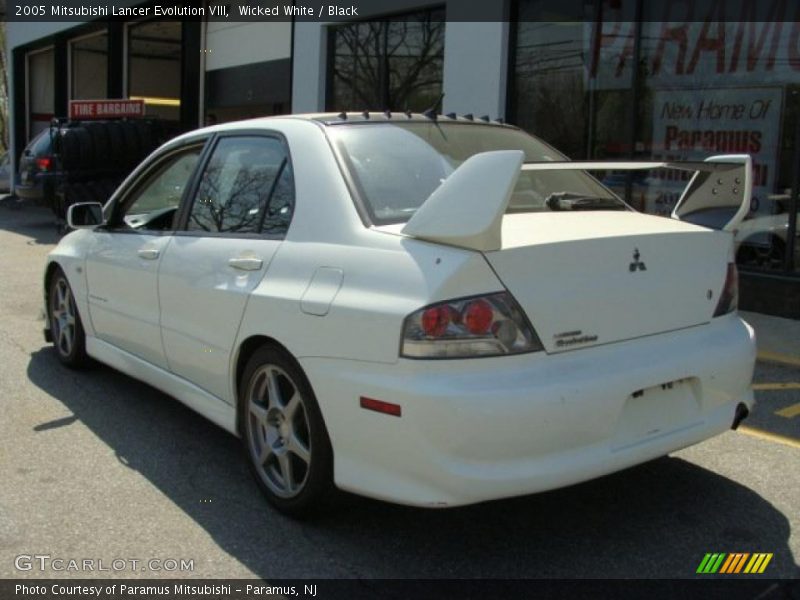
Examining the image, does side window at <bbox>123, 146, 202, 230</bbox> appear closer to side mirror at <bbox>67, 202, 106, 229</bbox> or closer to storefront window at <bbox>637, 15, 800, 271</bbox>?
side mirror at <bbox>67, 202, 106, 229</bbox>

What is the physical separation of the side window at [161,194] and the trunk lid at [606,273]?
209 centimetres

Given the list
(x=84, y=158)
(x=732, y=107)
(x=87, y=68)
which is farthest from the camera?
(x=87, y=68)

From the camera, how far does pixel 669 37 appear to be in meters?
8.88

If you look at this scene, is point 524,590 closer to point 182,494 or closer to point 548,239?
point 548,239

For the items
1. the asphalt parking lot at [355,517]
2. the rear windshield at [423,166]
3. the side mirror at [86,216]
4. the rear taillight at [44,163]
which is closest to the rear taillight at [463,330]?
the rear windshield at [423,166]

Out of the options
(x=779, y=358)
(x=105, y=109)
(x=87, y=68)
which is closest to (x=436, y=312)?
(x=779, y=358)

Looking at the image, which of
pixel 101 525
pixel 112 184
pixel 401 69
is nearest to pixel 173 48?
pixel 112 184

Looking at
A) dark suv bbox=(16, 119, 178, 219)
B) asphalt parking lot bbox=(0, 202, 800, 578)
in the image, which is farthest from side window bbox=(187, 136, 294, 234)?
dark suv bbox=(16, 119, 178, 219)

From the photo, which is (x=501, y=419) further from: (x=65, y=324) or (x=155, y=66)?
(x=155, y=66)

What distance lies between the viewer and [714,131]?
850 centimetres

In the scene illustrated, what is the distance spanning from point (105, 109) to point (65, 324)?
12.6 metres

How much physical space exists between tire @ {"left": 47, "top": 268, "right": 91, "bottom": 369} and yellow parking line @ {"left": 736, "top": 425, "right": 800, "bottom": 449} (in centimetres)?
409

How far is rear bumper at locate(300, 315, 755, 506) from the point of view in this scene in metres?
2.81

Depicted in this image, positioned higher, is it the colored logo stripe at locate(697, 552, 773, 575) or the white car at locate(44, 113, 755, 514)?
the white car at locate(44, 113, 755, 514)
